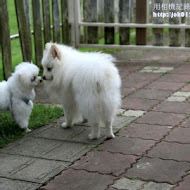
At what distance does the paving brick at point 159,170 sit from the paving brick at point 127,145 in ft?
0.81

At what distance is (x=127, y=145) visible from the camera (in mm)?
5020

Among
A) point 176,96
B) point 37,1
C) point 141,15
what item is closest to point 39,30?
point 37,1

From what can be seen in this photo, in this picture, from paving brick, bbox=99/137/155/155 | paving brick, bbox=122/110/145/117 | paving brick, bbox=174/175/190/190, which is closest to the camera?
paving brick, bbox=174/175/190/190

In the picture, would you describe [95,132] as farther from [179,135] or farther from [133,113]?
[133,113]

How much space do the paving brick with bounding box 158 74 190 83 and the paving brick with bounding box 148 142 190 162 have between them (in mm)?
2959

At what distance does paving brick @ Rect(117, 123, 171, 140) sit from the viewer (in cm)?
527

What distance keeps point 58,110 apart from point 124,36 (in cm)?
371

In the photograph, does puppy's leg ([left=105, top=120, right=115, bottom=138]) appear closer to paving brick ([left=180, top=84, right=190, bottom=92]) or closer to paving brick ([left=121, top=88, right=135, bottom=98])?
paving brick ([left=121, top=88, right=135, bottom=98])

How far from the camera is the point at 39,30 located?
838 cm

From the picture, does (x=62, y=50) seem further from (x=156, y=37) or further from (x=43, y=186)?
(x=156, y=37)

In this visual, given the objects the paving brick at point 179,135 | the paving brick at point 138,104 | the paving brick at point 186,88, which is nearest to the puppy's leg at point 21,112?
the paving brick at point 138,104

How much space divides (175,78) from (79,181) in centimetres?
426

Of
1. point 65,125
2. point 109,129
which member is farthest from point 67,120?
point 109,129

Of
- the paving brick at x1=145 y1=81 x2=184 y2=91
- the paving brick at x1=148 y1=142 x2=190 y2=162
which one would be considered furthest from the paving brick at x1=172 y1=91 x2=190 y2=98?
the paving brick at x1=148 y1=142 x2=190 y2=162
